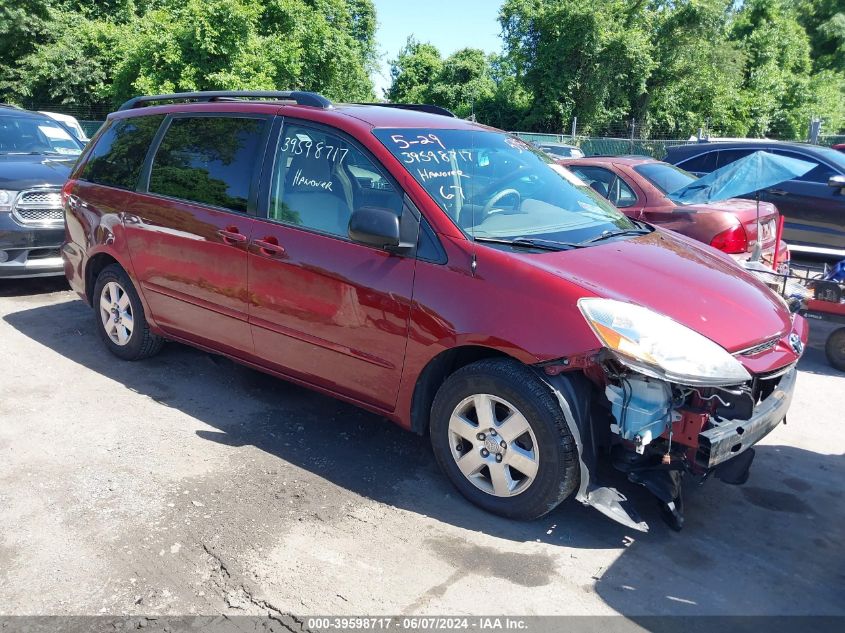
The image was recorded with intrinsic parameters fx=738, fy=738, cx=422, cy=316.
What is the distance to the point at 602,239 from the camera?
4.04 metres

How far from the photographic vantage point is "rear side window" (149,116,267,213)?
4543mm

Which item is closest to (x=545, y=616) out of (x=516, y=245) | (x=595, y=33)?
(x=516, y=245)

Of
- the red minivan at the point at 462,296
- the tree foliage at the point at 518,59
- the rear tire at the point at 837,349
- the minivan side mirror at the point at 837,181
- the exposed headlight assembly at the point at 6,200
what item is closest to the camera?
the red minivan at the point at 462,296

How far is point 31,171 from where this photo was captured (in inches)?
306

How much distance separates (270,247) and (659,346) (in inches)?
88.7

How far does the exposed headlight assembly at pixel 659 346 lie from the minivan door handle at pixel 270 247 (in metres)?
1.81

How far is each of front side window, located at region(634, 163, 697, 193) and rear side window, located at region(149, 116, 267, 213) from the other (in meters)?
4.78

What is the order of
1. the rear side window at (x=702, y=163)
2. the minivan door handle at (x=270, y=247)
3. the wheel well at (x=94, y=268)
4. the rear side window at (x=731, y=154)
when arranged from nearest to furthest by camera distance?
the minivan door handle at (x=270, y=247) → the wheel well at (x=94, y=268) → the rear side window at (x=731, y=154) → the rear side window at (x=702, y=163)

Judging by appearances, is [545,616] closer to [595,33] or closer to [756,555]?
[756,555]

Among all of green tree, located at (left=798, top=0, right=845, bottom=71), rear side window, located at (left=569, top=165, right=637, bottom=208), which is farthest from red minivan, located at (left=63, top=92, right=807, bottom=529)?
green tree, located at (left=798, top=0, right=845, bottom=71)

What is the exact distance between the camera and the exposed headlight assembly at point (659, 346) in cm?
316

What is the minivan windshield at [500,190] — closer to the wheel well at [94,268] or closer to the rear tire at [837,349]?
the wheel well at [94,268]

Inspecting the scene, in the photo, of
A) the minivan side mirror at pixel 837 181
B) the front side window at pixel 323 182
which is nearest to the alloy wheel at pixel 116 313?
the front side window at pixel 323 182

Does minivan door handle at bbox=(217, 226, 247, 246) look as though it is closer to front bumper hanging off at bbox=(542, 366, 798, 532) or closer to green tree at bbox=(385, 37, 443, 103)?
front bumper hanging off at bbox=(542, 366, 798, 532)
